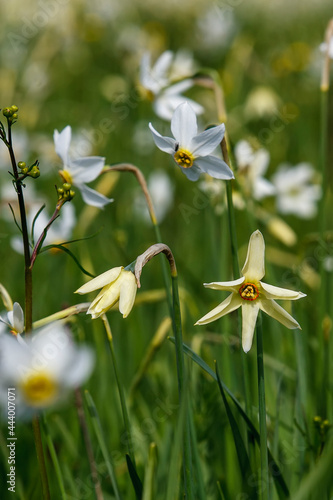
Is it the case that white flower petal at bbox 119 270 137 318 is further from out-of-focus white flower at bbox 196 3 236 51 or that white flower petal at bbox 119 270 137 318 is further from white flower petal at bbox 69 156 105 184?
out-of-focus white flower at bbox 196 3 236 51

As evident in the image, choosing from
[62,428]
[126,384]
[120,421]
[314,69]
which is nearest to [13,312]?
[62,428]

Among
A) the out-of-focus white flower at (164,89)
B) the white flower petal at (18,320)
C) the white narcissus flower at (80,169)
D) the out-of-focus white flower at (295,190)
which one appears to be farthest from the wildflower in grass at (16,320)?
the out-of-focus white flower at (295,190)

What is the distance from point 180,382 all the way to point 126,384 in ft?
3.39

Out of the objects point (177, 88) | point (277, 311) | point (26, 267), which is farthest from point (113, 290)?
point (177, 88)

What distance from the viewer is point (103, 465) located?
161cm

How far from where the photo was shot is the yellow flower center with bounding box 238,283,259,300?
1.00 metres

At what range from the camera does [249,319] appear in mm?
995

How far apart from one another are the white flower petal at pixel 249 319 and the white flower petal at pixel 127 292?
185 mm

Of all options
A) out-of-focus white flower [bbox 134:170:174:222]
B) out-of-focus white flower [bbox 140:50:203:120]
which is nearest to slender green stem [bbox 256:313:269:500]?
out-of-focus white flower [bbox 140:50:203:120]

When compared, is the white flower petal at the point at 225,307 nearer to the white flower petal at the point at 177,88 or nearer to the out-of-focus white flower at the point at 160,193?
the white flower petal at the point at 177,88

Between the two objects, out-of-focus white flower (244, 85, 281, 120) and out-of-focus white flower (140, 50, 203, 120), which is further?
out-of-focus white flower (244, 85, 281, 120)

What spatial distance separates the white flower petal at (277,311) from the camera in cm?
97

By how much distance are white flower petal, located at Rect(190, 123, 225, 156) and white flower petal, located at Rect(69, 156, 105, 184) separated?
234mm

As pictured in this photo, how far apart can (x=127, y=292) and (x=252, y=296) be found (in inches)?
8.1
